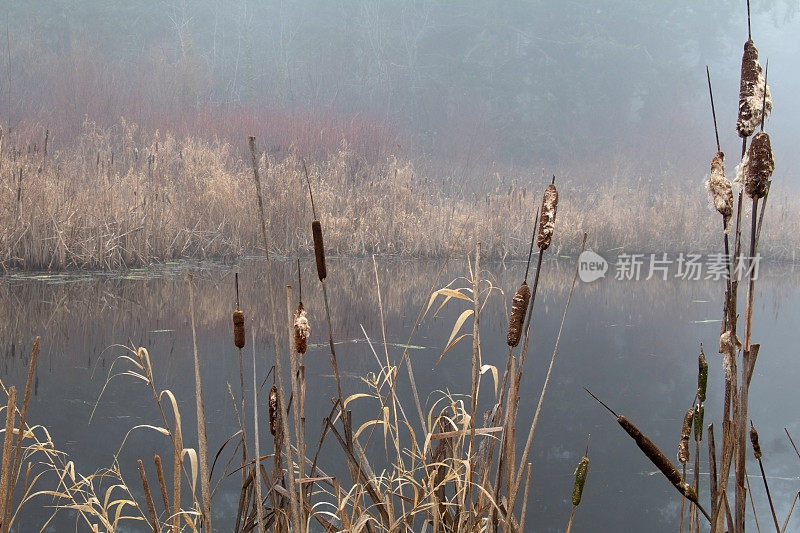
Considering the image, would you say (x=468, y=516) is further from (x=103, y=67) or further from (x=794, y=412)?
(x=103, y=67)

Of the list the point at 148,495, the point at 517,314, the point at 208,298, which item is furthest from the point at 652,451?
the point at 208,298

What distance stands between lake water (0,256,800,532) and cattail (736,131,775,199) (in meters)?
0.55

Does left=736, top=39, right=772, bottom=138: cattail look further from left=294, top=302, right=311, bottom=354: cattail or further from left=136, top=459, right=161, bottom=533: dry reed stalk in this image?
left=136, top=459, right=161, bottom=533: dry reed stalk

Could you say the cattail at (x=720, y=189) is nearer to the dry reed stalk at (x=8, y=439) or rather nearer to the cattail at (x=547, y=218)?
the cattail at (x=547, y=218)

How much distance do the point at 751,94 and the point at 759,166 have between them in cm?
5

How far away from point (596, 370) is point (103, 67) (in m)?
11.6

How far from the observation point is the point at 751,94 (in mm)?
545

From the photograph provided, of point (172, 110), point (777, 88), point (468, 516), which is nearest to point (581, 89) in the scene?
point (777, 88)

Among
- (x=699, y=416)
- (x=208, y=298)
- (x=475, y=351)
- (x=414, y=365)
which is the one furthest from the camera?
(x=208, y=298)

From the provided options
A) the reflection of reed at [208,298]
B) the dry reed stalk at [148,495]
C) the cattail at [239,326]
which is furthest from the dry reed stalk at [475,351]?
the reflection of reed at [208,298]

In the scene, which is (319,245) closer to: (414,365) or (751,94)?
(751,94)

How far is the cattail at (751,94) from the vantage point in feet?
1.79

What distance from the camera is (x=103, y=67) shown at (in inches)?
508

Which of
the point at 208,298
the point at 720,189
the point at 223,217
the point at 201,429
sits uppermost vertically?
the point at 223,217
